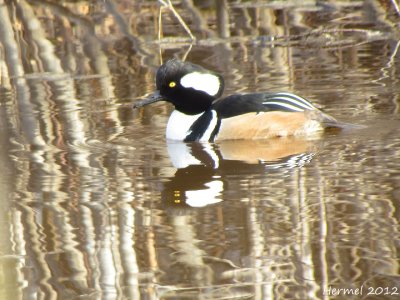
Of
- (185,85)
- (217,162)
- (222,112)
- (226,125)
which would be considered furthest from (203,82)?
(217,162)

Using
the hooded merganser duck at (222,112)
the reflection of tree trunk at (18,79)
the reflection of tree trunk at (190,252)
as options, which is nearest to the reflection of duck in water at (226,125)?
the hooded merganser duck at (222,112)

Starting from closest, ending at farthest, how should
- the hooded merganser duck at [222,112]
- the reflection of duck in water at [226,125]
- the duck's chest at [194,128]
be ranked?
1. the reflection of duck in water at [226,125]
2. the hooded merganser duck at [222,112]
3. the duck's chest at [194,128]

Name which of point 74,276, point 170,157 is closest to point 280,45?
point 170,157

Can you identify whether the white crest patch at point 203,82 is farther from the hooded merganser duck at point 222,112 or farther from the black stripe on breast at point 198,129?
the black stripe on breast at point 198,129

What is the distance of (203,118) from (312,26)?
594 centimetres

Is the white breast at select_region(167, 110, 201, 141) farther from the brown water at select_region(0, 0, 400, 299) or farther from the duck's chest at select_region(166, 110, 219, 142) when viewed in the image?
the brown water at select_region(0, 0, 400, 299)

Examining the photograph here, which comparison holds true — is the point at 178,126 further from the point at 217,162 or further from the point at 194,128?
the point at 217,162

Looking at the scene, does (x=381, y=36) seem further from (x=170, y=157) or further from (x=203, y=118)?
(x=170, y=157)

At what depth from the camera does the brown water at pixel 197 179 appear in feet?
18.6

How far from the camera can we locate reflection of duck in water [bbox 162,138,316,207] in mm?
7419

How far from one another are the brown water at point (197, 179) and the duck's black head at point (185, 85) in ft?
1.13

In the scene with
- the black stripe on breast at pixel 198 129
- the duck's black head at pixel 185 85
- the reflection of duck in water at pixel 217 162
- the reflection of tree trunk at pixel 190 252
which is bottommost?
the reflection of tree trunk at pixel 190 252

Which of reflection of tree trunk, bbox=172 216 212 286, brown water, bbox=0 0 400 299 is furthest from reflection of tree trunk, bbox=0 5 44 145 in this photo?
reflection of tree trunk, bbox=172 216 212 286

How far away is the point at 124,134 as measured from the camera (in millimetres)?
9492
